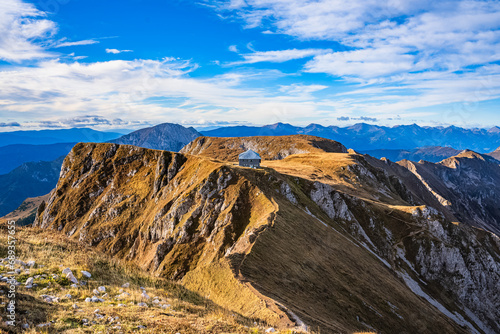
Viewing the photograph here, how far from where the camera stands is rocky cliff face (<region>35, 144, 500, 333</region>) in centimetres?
3978

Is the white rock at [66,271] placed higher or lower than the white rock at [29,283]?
higher

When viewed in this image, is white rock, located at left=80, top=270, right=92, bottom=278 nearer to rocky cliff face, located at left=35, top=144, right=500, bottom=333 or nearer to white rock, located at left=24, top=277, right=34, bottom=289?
white rock, located at left=24, top=277, right=34, bottom=289

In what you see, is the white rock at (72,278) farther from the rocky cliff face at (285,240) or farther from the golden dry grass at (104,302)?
the rocky cliff face at (285,240)

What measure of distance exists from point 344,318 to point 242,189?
37.9 m

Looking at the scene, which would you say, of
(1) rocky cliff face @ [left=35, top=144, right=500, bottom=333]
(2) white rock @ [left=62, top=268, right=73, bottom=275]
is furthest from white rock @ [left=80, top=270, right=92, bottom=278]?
(1) rocky cliff face @ [left=35, top=144, right=500, bottom=333]

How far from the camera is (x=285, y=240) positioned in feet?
163

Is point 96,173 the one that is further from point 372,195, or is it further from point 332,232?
point 372,195

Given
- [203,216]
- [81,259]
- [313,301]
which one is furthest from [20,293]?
[203,216]

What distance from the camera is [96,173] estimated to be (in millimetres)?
A: 115812

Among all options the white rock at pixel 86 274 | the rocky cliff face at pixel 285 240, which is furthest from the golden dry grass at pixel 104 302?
the rocky cliff face at pixel 285 240

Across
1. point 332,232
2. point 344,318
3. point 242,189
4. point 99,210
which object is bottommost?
point 99,210

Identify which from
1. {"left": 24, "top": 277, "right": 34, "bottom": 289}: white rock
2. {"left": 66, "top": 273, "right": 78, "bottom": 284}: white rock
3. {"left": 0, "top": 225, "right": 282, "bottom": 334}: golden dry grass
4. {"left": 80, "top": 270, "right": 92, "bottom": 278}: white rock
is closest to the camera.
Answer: {"left": 0, "top": 225, "right": 282, "bottom": 334}: golden dry grass

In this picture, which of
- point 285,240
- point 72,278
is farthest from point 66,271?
point 285,240

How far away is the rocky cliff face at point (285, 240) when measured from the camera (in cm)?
3978
